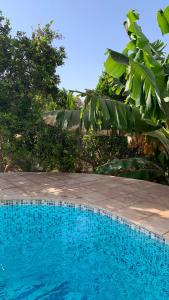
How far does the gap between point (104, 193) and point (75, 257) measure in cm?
283

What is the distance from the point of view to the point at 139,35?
5.35 metres

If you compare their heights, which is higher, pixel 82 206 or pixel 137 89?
pixel 137 89

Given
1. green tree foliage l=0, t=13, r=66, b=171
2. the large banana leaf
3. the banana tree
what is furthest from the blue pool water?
green tree foliage l=0, t=13, r=66, b=171

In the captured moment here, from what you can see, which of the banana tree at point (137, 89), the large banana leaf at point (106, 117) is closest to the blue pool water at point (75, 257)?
the large banana leaf at point (106, 117)

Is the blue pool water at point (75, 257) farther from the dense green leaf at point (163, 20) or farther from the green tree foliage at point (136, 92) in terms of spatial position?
the dense green leaf at point (163, 20)

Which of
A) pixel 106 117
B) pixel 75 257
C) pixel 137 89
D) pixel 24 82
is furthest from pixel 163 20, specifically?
pixel 24 82

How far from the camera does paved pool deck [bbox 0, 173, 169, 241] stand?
19.0 ft

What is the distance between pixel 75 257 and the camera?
4.95 m

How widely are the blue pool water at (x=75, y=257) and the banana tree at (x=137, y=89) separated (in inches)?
96.3

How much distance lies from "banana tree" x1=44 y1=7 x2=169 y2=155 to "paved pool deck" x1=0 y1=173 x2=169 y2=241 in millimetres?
1723

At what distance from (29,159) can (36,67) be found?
3714 mm

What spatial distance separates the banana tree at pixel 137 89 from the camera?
4.97 m

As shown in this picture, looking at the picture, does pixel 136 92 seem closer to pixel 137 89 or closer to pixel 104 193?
pixel 137 89

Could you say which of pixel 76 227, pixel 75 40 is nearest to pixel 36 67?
pixel 75 40
